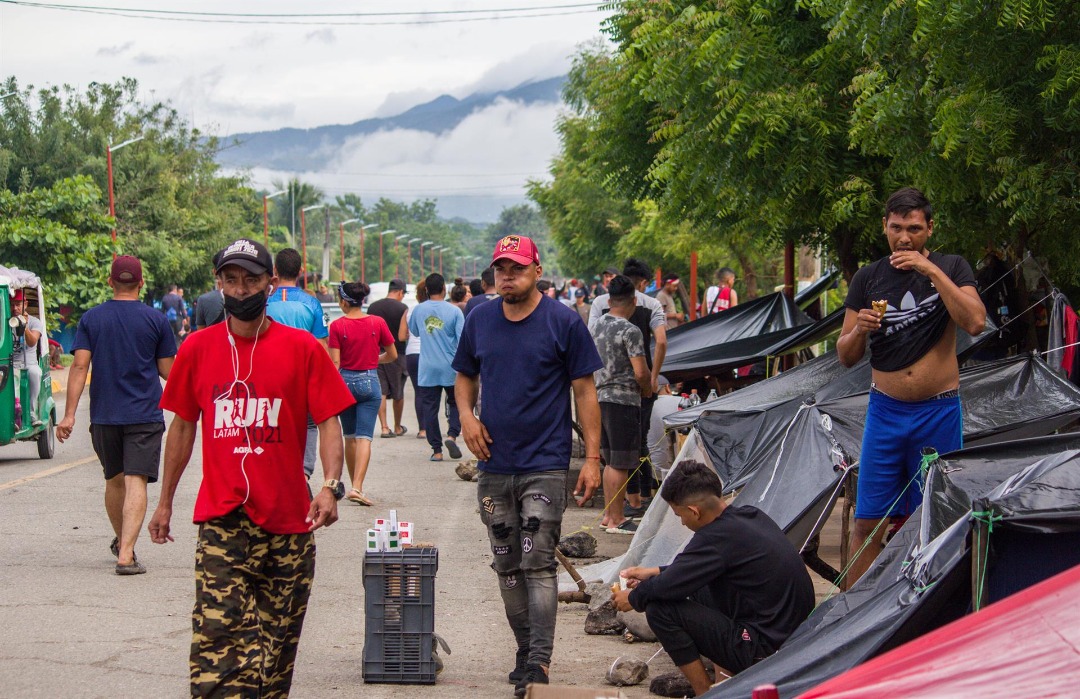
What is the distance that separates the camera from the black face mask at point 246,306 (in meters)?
4.86

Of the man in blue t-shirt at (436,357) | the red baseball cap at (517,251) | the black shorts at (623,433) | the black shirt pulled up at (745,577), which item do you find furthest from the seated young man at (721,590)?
the man in blue t-shirt at (436,357)

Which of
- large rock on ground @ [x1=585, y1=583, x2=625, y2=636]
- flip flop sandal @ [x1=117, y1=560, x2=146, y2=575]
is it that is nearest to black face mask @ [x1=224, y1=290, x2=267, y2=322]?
large rock on ground @ [x1=585, y1=583, x2=625, y2=636]

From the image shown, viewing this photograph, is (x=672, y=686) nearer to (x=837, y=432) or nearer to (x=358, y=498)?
(x=837, y=432)

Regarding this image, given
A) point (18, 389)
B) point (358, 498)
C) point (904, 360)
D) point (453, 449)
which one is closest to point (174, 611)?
point (358, 498)

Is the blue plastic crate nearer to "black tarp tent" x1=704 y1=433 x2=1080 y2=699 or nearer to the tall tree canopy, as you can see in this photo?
"black tarp tent" x1=704 y1=433 x2=1080 y2=699


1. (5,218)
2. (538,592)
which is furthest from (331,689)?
(5,218)

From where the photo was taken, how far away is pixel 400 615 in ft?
20.1

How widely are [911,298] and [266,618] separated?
10.4 feet

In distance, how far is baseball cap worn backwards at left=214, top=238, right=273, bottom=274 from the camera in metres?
4.88

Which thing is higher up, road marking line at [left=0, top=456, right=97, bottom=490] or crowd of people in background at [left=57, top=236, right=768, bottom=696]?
crowd of people in background at [left=57, top=236, right=768, bottom=696]

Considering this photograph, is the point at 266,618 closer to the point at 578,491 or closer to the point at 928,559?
the point at 578,491

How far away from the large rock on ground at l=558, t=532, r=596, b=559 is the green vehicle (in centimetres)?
688

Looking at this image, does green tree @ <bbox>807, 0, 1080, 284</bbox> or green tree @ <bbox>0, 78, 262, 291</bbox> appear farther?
green tree @ <bbox>0, 78, 262, 291</bbox>

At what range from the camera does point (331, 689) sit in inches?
239
